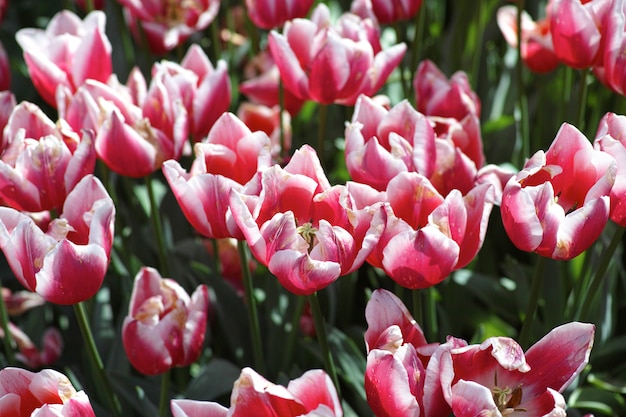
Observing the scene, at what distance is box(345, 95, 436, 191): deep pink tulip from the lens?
92 cm

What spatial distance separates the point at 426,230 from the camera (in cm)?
82

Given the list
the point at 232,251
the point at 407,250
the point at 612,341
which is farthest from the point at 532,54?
the point at 407,250

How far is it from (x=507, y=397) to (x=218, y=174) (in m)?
0.36

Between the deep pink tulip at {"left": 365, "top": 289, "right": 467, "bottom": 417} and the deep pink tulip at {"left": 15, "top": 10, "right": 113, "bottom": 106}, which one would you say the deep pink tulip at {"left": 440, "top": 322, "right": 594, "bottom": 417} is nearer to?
the deep pink tulip at {"left": 365, "top": 289, "right": 467, "bottom": 417}

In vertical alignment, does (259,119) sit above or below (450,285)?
above

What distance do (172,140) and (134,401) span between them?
1.06 ft

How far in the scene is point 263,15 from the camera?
1.36 metres

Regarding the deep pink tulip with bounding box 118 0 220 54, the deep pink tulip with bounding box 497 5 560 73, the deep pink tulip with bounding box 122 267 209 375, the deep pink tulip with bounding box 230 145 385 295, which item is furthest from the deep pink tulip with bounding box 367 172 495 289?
the deep pink tulip with bounding box 118 0 220 54

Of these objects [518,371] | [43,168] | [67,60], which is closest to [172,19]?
[67,60]

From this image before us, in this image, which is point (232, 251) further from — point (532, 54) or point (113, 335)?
point (532, 54)

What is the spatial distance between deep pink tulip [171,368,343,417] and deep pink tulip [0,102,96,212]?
373mm

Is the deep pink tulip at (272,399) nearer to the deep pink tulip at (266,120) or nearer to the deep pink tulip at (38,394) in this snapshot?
the deep pink tulip at (38,394)

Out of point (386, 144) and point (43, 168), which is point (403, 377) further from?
point (43, 168)

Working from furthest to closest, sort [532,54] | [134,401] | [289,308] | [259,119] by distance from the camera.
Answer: [259,119] < [532,54] < [289,308] < [134,401]
